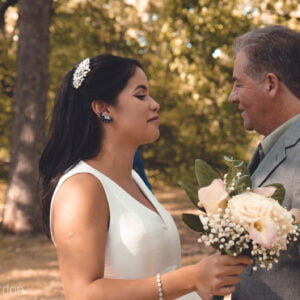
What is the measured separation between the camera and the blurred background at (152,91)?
30.8 feet

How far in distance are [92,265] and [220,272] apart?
23.7 inches

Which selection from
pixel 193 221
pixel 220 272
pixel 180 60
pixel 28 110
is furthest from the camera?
pixel 28 110

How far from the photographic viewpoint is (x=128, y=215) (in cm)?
275

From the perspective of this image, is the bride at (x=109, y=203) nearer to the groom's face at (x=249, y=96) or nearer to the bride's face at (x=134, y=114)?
the bride's face at (x=134, y=114)

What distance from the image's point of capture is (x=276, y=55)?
3021 mm

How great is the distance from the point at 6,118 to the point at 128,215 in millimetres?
12314

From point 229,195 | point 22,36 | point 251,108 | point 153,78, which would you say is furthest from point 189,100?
point 229,195

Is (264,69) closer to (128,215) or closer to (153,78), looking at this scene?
(128,215)

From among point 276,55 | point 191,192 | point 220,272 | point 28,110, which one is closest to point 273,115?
point 276,55

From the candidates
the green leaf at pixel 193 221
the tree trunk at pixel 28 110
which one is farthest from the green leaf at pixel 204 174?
the tree trunk at pixel 28 110

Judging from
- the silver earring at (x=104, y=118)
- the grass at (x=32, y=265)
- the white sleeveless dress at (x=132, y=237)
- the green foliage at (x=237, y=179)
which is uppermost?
the green foliage at (x=237, y=179)

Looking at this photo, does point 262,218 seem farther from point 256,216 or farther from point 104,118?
point 104,118

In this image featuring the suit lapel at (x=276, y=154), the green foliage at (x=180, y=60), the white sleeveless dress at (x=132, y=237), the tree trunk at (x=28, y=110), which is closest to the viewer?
the white sleeveless dress at (x=132, y=237)

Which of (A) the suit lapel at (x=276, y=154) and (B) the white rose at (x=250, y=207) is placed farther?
(A) the suit lapel at (x=276, y=154)
